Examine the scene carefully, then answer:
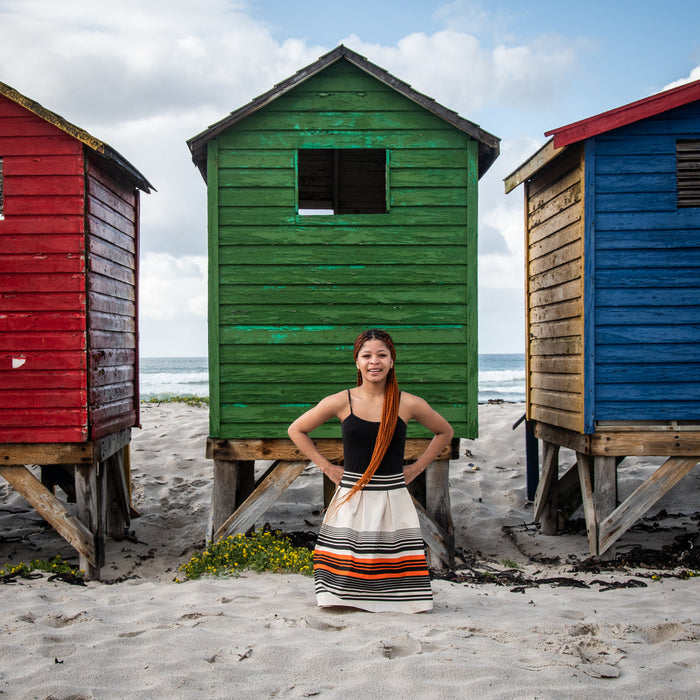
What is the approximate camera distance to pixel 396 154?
6660mm

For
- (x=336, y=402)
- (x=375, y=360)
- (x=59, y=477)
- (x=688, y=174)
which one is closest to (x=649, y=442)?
(x=688, y=174)

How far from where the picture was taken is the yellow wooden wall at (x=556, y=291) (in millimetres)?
6941

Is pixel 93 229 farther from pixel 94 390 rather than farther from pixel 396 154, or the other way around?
pixel 396 154

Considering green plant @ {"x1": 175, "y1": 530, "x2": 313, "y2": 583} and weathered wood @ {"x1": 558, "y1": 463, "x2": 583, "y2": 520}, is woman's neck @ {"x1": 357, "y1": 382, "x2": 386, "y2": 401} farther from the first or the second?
weathered wood @ {"x1": 558, "y1": 463, "x2": 583, "y2": 520}

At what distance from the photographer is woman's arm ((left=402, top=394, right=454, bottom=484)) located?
15.4 ft

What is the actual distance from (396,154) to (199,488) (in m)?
6.02

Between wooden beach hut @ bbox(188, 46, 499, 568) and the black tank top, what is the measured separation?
2.00 m

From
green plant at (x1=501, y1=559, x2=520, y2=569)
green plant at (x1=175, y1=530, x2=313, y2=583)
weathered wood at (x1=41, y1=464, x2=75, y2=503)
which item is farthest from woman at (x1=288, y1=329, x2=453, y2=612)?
weathered wood at (x1=41, y1=464, x2=75, y2=503)

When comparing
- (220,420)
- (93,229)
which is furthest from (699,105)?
(93,229)

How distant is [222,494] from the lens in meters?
A: 6.96

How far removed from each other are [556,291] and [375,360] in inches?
158

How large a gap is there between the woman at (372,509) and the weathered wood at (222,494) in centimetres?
253

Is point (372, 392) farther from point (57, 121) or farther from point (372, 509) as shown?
point (57, 121)

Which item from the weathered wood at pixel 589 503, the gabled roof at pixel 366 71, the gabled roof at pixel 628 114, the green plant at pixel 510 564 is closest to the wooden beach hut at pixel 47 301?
the gabled roof at pixel 366 71
